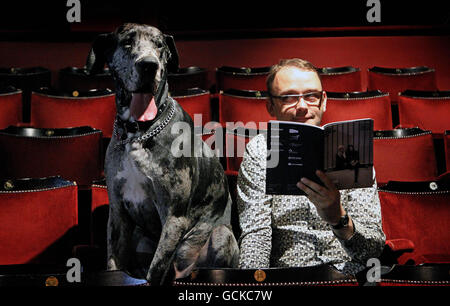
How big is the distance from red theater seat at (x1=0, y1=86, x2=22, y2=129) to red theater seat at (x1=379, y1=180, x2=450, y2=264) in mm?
1067

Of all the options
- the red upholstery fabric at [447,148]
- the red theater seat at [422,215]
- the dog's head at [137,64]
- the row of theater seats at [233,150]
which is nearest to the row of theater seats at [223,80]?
the row of theater seats at [233,150]

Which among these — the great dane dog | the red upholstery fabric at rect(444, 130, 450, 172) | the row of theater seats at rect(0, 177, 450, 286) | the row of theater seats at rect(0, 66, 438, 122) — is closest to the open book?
the great dane dog

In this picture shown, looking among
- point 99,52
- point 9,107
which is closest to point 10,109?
point 9,107

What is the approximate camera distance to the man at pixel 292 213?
771mm

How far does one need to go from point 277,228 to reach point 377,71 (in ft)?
4.45

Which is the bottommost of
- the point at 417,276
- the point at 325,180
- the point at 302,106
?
the point at 417,276

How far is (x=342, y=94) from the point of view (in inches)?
60.5

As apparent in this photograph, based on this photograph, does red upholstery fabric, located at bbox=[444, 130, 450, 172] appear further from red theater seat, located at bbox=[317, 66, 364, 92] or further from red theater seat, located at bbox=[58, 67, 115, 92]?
red theater seat, located at bbox=[58, 67, 115, 92]

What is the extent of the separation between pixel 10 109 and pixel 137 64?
3.37ft

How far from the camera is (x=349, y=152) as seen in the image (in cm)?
65

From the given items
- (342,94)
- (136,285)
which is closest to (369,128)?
(136,285)

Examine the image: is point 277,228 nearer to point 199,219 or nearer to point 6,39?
point 199,219

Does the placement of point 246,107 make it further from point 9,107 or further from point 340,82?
point 9,107

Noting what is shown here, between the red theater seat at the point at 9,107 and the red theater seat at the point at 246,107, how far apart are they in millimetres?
601
